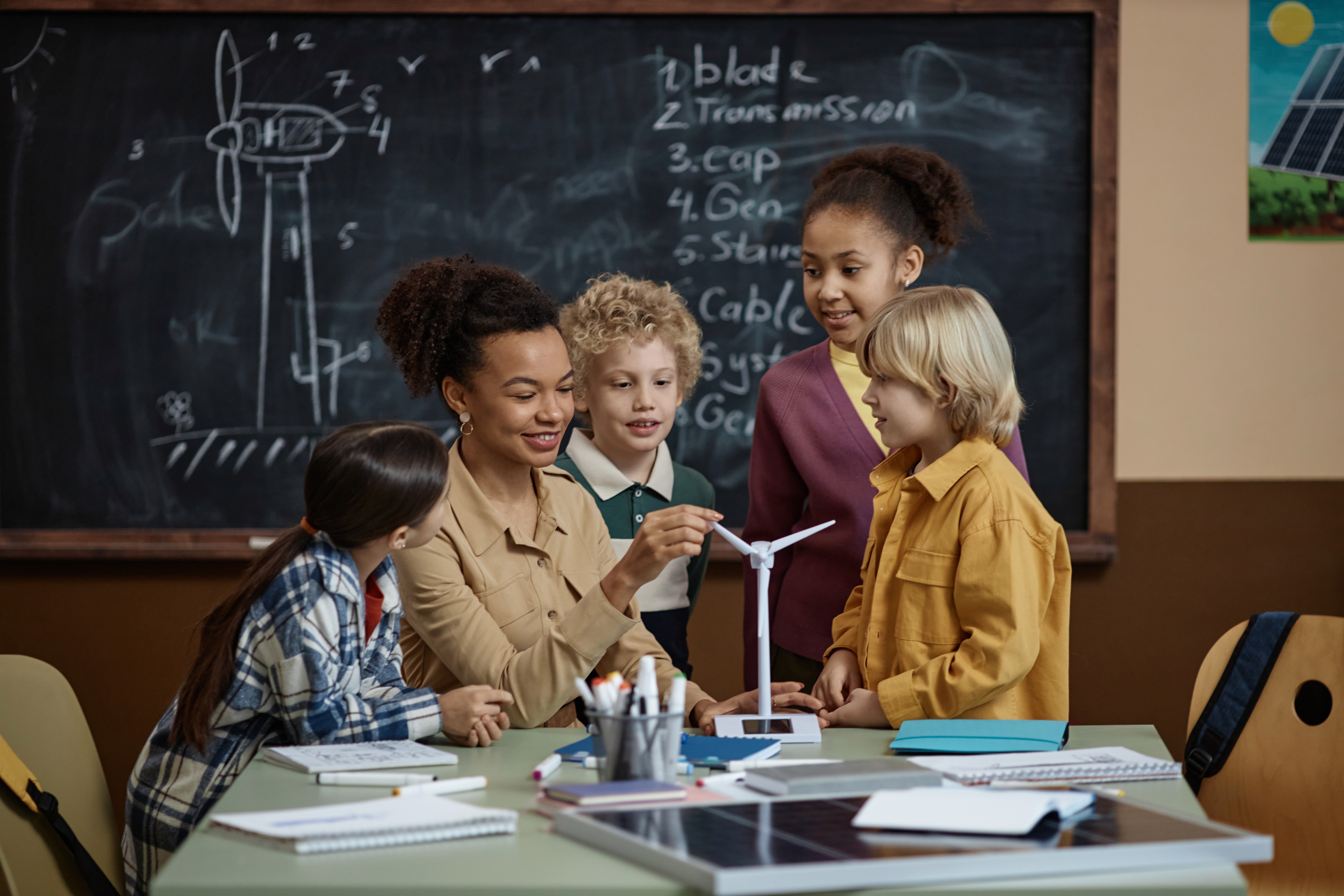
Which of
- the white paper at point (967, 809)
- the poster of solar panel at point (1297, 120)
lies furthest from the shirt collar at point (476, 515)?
the poster of solar panel at point (1297, 120)

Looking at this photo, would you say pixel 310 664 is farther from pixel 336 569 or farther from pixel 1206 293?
pixel 1206 293

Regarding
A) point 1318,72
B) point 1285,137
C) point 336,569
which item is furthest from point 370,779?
point 1318,72

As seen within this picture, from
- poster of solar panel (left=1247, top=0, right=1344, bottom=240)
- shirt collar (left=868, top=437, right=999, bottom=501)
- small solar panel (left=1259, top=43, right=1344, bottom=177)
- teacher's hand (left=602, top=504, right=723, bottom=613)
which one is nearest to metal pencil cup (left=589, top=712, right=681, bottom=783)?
teacher's hand (left=602, top=504, right=723, bottom=613)

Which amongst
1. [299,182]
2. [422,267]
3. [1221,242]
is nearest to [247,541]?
[299,182]

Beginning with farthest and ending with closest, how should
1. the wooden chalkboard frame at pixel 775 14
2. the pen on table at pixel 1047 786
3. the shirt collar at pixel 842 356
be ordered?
the wooden chalkboard frame at pixel 775 14 → the shirt collar at pixel 842 356 → the pen on table at pixel 1047 786

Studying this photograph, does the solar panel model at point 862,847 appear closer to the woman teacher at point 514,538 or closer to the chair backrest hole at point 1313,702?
the woman teacher at point 514,538

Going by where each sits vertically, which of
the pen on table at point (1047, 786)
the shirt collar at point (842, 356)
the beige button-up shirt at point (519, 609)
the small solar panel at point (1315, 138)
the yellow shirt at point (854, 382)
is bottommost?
the pen on table at point (1047, 786)

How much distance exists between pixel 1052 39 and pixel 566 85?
4.33 feet

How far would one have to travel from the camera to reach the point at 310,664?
1.52 metres

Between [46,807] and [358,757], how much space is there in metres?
0.48

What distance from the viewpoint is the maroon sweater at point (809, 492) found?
2.28 m

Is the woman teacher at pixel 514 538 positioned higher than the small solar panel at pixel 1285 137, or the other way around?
the small solar panel at pixel 1285 137

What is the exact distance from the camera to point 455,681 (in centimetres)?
188

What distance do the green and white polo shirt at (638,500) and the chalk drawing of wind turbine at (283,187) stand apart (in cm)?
112
